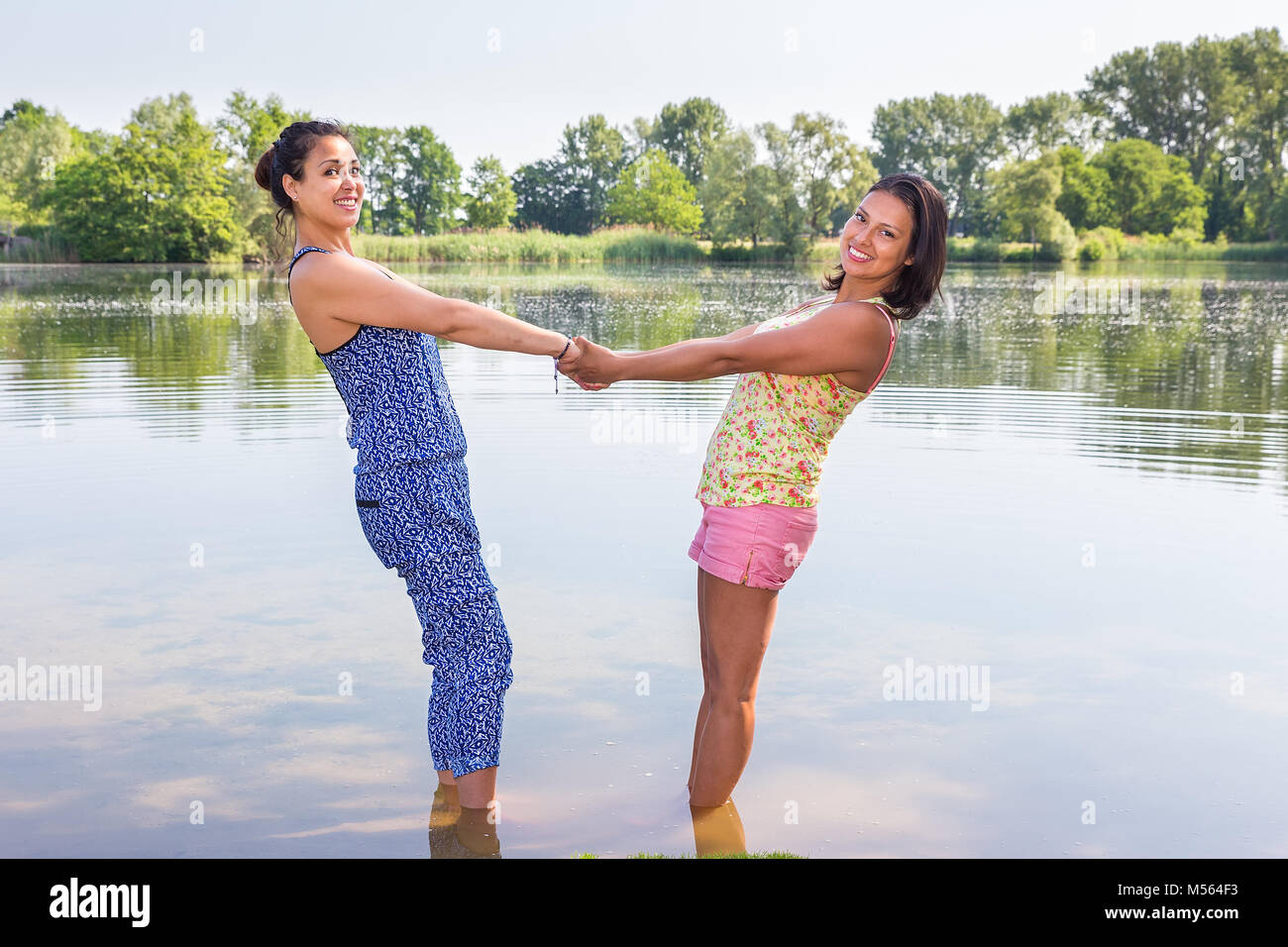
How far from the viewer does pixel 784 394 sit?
3.24m

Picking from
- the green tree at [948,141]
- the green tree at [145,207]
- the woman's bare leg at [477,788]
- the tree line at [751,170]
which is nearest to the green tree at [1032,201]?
the tree line at [751,170]

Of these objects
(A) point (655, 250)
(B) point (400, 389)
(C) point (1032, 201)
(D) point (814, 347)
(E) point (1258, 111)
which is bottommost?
(B) point (400, 389)

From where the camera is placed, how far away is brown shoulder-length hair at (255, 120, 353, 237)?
126 inches

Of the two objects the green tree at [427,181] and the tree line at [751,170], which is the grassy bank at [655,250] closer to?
the tree line at [751,170]

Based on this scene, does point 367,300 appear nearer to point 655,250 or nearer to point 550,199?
point 655,250

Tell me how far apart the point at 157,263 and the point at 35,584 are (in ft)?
155

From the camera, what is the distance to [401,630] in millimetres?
5281

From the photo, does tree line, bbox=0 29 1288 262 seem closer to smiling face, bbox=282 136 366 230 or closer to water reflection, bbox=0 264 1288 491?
water reflection, bbox=0 264 1288 491

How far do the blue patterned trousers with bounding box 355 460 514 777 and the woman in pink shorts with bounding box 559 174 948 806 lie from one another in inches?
25.3

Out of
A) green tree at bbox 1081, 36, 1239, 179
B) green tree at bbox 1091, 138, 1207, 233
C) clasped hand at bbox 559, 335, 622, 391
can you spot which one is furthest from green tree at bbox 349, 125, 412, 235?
clasped hand at bbox 559, 335, 622, 391

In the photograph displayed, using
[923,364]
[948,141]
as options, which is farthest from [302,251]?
[948,141]

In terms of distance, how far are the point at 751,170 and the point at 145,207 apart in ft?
96.8
